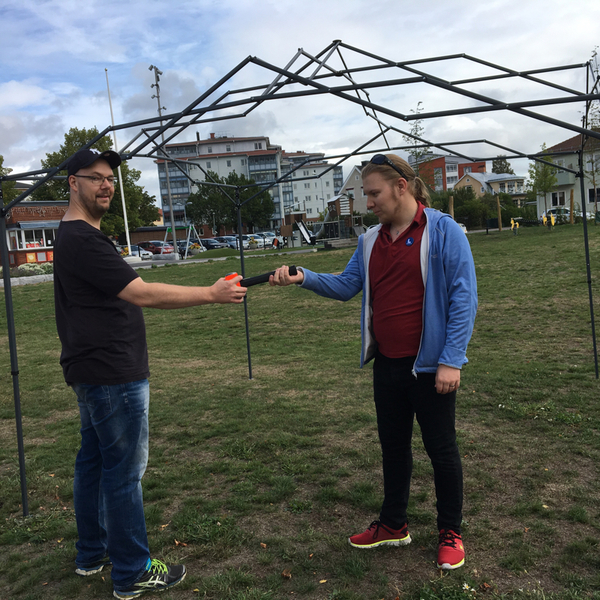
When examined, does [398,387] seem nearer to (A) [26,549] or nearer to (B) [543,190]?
(A) [26,549]

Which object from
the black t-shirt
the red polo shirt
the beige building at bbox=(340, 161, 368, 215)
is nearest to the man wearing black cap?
the black t-shirt

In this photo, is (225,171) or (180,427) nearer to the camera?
(180,427)

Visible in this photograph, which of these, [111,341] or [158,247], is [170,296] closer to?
[111,341]

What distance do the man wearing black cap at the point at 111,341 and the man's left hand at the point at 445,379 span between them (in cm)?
110

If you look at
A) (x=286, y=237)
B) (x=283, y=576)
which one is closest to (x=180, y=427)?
(x=283, y=576)

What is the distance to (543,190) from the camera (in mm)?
39156

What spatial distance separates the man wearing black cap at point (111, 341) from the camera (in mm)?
2604

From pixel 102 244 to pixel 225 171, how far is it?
315 feet

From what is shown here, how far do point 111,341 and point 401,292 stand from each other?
1.52 metres

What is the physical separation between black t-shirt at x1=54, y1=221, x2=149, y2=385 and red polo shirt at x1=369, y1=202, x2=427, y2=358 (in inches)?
52.3

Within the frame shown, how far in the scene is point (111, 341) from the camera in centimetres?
267

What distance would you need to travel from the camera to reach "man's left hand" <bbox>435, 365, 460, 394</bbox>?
2.68m

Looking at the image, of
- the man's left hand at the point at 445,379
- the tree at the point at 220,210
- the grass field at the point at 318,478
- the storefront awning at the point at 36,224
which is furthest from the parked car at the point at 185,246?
the man's left hand at the point at 445,379

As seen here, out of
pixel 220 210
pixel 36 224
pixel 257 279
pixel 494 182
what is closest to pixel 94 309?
pixel 257 279
